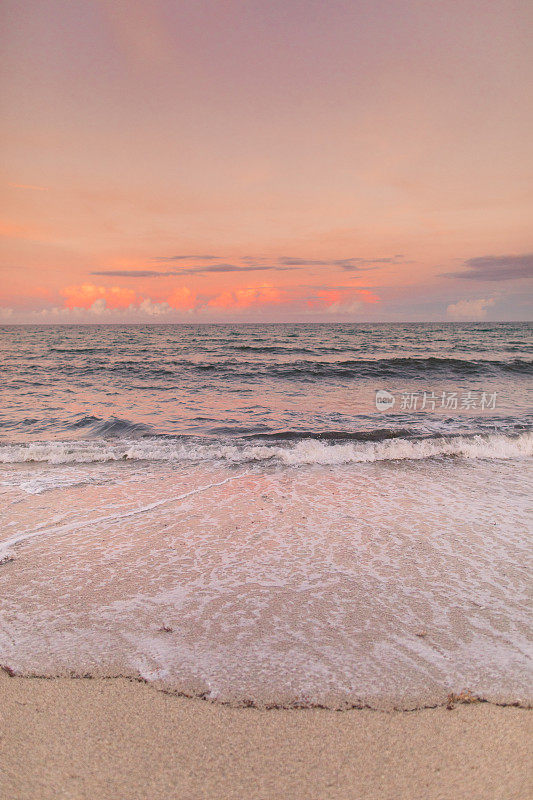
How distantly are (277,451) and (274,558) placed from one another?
177 inches

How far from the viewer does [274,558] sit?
4.28m

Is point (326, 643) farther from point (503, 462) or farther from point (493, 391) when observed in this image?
point (493, 391)

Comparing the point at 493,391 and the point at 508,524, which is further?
the point at 493,391

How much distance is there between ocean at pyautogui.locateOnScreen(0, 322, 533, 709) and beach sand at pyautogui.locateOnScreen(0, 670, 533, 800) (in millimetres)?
137

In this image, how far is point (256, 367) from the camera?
2553 centimetres

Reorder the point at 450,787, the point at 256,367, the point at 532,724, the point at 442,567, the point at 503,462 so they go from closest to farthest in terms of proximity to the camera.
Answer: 1. the point at 450,787
2. the point at 532,724
3. the point at 442,567
4. the point at 503,462
5. the point at 256,367

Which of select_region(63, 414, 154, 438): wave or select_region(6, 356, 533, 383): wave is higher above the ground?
select_region(6, 356, 533, 383): wave

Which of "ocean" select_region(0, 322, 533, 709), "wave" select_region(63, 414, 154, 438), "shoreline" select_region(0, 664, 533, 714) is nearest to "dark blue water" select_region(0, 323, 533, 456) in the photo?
"wave" select_region(63, 414, 154, 438)

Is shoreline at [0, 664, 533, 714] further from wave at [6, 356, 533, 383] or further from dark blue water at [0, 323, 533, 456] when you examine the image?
wave at [6, 356, 533, 383]

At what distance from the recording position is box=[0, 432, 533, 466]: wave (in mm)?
8359

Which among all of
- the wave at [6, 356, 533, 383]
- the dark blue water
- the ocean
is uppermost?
the wave at [6, 356, 533, 383]

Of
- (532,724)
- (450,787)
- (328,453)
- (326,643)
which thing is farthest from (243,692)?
(328,453)

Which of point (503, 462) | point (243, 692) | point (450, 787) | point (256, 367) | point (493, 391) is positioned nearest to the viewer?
point (450, 787)

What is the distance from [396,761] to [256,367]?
23.8m
